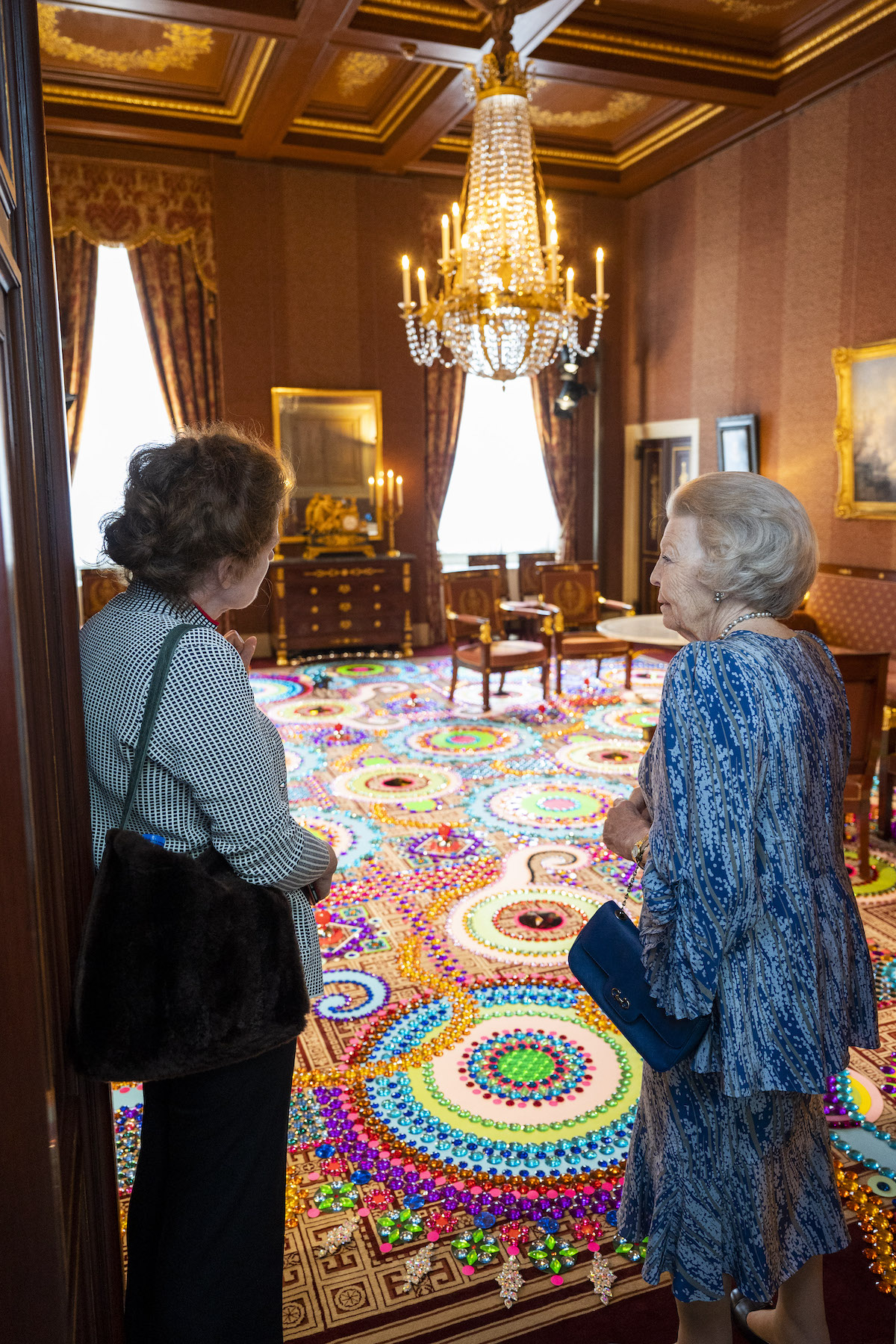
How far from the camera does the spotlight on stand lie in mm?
9773

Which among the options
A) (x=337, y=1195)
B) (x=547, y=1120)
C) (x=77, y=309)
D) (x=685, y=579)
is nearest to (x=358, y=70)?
(x=77, y=309)

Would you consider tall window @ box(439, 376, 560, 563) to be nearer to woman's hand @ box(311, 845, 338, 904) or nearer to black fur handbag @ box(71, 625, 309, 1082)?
woman's hand @ box(311, 845, 338, 904)

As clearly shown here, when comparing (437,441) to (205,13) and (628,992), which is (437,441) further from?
(628,992)

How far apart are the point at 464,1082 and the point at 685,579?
1.80m

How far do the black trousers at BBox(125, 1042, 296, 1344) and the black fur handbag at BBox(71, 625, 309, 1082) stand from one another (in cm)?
18

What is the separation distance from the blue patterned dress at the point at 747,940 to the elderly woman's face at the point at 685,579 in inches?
4.5

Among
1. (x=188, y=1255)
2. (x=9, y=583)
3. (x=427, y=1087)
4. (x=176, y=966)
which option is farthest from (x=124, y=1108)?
(x=9, y=583)

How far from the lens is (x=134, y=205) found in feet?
28.1

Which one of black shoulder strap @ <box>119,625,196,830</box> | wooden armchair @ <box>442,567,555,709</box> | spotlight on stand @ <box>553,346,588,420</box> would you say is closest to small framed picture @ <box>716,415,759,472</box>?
spotlight on stand @ <box>553,346,588,420</box>

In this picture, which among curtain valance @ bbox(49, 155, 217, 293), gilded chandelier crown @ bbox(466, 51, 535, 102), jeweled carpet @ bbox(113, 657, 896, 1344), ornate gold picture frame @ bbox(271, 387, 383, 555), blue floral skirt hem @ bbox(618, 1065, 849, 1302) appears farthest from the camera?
ornate gold picture frame @ bbox(271, 387, 383, 555)

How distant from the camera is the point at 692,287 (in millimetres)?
9031

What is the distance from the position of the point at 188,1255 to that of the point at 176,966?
572 mm

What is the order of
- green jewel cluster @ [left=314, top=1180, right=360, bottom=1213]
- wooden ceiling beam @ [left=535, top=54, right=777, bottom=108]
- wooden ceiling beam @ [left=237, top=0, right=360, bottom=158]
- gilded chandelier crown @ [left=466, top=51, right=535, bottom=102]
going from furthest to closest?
wooden ceiling beam @ [left=535, top=54, right=777, bottom=108] < wooden ceiling beam @ [left=237, top=0, right=360, bottom=158] < gilded chandelier crown @ [left=466, top=51, right=535, bottom=102] < green jewel cluster @ [left=314, top=1180, right=360, bottom=1213]

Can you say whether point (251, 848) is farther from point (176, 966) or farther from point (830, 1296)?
A: point (830, 1296)
